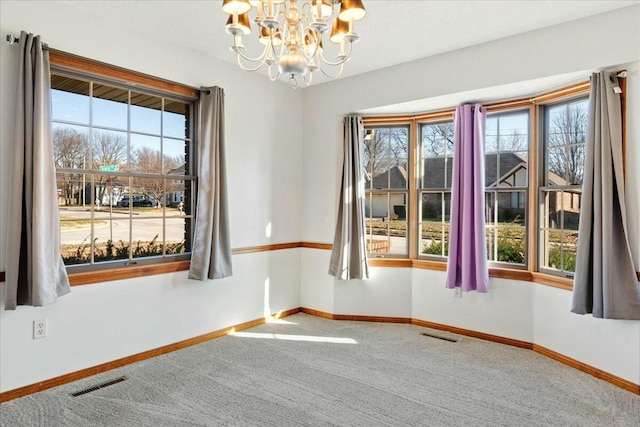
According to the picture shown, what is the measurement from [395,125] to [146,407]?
12.1ft

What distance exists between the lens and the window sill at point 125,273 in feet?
10.3

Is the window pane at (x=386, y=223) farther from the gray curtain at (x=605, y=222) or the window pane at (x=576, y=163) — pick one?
the gray curtain at (x=605, y=222)

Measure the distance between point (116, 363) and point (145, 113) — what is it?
2.12 meters

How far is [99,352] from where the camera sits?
10.6ft

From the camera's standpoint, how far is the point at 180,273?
3816 millimetres

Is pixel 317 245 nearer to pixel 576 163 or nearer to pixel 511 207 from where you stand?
pixel 511 207

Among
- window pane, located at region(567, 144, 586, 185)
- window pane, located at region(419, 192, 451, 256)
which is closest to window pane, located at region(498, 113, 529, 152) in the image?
window pane, located at region(567, 144, 586, 185)

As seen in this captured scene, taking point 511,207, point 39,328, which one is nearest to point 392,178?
point 511,207

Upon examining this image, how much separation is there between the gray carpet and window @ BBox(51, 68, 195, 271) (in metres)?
1.00

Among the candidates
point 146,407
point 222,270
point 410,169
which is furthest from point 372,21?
point 146,407

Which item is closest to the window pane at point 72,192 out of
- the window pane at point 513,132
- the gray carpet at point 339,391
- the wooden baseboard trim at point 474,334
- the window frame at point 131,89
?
the window frame at point 131,89

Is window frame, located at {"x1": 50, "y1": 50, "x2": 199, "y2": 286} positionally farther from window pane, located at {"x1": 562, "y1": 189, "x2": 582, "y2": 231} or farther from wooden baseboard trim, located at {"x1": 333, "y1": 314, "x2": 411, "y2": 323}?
window pane, located at {"x1": 562, "y1": 189, "x2": 582, "y2": 231}

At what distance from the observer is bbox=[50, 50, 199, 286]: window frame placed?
10.2 feet

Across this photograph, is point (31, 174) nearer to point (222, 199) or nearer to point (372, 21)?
point (222, 199)
